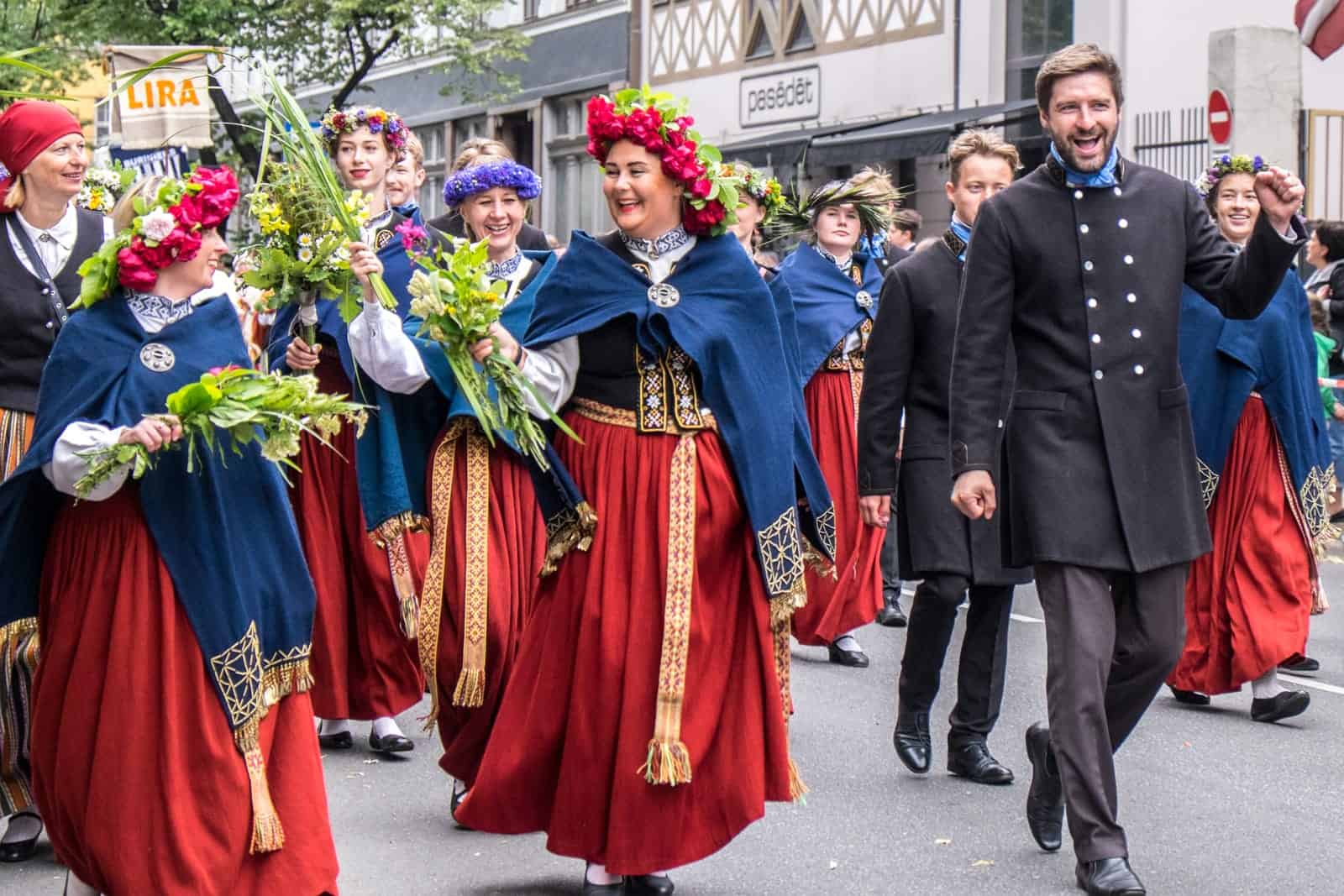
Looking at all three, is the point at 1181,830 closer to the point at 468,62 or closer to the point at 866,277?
the point at 866,277

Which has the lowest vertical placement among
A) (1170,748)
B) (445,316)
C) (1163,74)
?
(1170,748)

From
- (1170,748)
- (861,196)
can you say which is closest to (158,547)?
(1170,748)

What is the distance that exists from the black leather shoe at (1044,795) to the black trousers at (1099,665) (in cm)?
25

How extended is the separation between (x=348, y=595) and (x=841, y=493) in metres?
3.02

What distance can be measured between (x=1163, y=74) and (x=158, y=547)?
1671cm

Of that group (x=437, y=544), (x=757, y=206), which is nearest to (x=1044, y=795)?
(x=437, y=544)

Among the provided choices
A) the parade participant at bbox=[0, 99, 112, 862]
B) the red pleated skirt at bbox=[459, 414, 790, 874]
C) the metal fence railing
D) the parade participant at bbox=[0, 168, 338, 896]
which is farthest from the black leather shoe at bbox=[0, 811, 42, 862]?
the metal fence railing

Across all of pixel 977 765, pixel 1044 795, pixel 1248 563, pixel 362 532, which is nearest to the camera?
pixel 1044 795

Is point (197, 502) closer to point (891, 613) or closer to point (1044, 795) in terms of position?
point (1044, 795)

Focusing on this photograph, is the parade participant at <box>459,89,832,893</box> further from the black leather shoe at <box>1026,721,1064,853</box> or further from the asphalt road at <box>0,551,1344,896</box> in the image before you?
the black leather shoe at <box>1026,721,1064,853</box>

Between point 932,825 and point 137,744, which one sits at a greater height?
point 137,744

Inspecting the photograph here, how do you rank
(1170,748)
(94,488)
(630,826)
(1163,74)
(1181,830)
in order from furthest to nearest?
(1163,74) → (1170,748) → (1181,830) → (630,826) → (94,488)

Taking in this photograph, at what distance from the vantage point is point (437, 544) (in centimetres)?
763

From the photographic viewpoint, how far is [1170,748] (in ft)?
27.3
